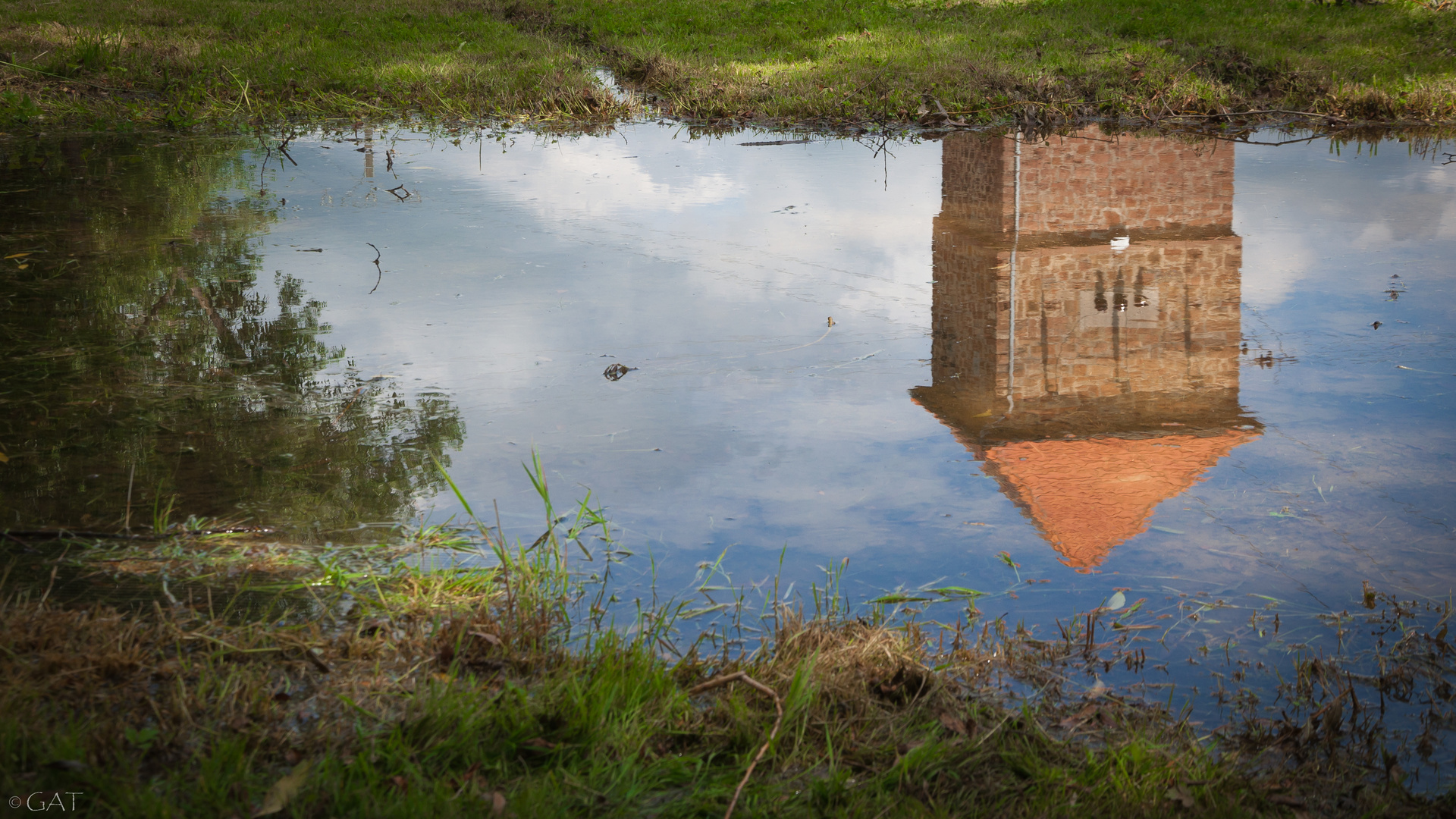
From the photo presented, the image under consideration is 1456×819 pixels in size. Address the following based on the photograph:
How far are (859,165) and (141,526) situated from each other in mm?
6502

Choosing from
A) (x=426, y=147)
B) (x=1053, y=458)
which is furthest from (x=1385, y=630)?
(x=426, y=147)

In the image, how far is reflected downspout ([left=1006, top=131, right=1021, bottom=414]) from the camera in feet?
13.9

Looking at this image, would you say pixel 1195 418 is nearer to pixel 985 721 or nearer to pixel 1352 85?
pixel 985 721

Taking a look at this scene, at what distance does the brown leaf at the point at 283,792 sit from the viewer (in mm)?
2057

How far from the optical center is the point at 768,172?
827 cm

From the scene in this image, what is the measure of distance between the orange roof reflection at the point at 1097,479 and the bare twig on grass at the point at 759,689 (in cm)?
119

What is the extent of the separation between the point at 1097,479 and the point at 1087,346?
4.31ft

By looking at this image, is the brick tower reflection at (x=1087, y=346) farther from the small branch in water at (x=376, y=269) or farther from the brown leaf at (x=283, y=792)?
the small branch in water at (x=376, y=269)

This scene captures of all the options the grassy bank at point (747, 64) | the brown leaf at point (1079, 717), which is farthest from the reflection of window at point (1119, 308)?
the grassy bank at point (747, 64)

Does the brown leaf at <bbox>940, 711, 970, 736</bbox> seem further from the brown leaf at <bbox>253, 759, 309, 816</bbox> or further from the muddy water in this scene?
the brown leaf at <bbox>253, 759, 309, 816</bbox>

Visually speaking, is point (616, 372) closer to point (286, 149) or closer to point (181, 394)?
point (181, 394)

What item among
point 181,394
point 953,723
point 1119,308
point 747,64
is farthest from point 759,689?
point 747,64

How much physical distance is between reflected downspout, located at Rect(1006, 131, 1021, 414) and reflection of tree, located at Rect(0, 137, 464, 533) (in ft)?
7.16

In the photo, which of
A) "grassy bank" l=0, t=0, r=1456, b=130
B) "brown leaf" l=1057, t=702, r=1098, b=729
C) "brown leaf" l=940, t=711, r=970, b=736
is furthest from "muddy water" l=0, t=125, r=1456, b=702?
"grassy bank" l=0, t=0, r=1456, b=130
